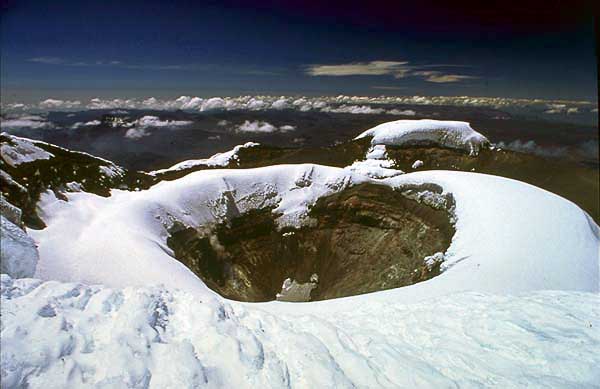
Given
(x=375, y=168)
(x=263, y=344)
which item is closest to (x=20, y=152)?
(x=263, y=344)

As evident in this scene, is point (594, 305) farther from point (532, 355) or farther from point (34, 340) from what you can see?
point (34, 340)

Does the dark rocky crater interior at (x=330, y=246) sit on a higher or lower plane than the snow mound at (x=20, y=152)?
lower

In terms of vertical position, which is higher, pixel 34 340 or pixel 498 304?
pixel 34 340

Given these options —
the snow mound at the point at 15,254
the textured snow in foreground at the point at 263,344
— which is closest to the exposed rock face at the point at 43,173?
the snow mound at the point at 15,254

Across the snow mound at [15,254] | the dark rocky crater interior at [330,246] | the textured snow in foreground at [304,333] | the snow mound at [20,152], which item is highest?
the snow mound at [20,152]

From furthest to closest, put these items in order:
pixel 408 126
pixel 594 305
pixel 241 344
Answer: pixel 408 126
pixel 594 305
pixel 241 344

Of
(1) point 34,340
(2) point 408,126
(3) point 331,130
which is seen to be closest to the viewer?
(1) point 34,340

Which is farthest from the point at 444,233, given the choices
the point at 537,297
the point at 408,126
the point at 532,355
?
the point at 532,355

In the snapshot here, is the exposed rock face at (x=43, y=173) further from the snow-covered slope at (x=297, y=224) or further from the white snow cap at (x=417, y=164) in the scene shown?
the white snow cap at (x=417, y=164)
